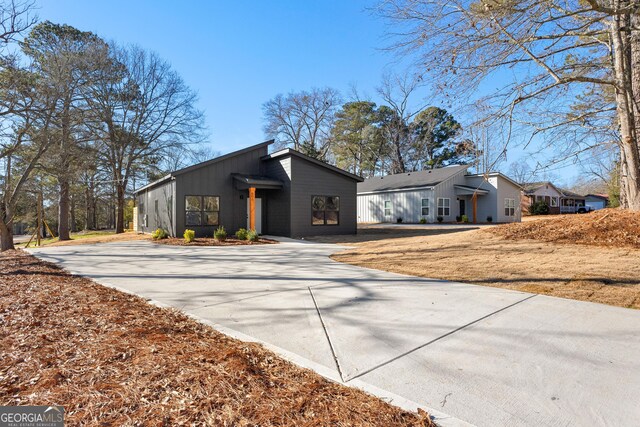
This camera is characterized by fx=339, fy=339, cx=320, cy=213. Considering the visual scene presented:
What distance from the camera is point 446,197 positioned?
25.7 m

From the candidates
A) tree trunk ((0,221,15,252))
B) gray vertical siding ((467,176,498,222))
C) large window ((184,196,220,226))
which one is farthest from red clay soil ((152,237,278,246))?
gray vertical siding ((467,176,498,222))

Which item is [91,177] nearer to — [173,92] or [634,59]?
[173,92]

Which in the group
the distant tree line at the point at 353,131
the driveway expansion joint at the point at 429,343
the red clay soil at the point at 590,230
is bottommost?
the driveway expansion joint at the point at 429,343

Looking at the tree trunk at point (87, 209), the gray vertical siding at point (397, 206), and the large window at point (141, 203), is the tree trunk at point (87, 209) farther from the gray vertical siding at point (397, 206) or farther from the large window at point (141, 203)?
the gray vertical siding at point (397, 206)

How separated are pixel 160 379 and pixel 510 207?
97.7 ft

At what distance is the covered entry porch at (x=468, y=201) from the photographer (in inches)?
1021

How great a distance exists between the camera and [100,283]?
19.1 feet

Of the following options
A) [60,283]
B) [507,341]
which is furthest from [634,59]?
[60,283]

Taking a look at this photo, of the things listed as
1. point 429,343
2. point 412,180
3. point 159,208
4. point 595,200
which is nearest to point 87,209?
point 159,208

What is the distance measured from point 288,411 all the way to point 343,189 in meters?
15.3

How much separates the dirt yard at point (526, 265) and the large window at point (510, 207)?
20401 millimetres

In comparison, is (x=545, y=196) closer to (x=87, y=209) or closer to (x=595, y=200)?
(x=595, y=200)

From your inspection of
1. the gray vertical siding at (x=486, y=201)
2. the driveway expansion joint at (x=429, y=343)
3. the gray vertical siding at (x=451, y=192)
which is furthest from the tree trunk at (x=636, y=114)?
the gray vertical siding at (x=486, y=201)

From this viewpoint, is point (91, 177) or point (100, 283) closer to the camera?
point (100, 283)
